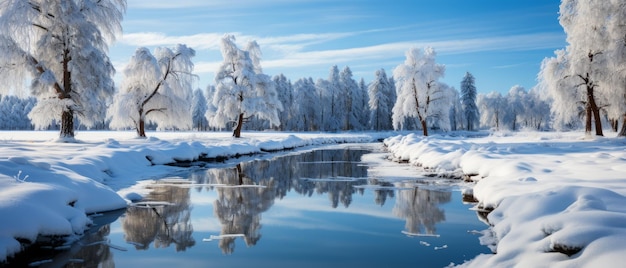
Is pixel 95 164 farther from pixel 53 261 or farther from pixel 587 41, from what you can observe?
pixel 587 41

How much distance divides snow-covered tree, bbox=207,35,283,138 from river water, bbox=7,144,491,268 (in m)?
23.8

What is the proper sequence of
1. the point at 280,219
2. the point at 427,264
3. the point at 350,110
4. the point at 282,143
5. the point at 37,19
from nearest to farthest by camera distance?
the point at 427,264, the point at 280,219, the point at 37,19, the point at 282,143, the point at 350,110

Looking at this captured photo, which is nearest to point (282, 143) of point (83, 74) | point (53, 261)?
point (83, 74)

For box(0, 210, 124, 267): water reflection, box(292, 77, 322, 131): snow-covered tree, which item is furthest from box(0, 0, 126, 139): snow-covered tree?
box(292, 77, 322, 131): snow-covered tree

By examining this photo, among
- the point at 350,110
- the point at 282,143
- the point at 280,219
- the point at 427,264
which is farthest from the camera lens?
the point at 350,110

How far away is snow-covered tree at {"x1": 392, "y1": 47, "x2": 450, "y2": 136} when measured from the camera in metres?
38.9

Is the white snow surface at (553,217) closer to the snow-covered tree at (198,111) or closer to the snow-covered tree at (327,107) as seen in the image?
the snow-covered tree at (327,107)

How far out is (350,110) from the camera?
7612 cm

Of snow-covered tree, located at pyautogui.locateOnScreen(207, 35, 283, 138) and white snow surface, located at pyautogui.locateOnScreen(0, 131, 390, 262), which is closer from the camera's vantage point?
white snow surface, located at pyautogui.locateOnScreen(0, 131, 390, 262)

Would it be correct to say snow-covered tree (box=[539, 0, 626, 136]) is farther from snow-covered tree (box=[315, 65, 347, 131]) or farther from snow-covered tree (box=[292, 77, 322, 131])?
snow-covered tree (box=[292, 77, 322, 131])

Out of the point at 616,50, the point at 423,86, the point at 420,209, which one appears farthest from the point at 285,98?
the point at 420,209

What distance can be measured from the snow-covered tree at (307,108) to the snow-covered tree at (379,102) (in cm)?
1039

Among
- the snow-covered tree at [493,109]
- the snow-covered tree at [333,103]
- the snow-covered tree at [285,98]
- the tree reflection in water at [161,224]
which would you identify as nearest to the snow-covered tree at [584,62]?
the tree reflection in water at [161,224]

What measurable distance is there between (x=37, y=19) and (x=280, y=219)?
784 inches
